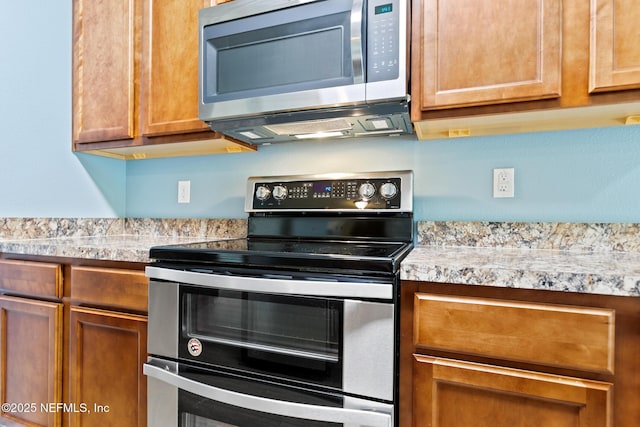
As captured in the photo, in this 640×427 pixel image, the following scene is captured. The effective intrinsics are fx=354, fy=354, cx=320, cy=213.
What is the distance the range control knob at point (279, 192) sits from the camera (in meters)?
1.58

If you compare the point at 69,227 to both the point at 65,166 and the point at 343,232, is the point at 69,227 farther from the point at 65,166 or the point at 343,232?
the point at 343,232

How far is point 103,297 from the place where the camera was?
4.31 ft

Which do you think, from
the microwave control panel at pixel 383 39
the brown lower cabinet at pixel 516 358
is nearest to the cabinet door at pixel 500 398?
the brown lower cabinet at pixel 516 358

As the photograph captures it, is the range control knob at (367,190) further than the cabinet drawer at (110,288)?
Yes

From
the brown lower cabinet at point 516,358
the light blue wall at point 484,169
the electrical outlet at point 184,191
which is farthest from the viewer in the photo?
the electrical outlet at point 184,191

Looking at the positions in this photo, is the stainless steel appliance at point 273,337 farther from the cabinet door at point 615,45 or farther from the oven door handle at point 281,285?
the cabinet door at point 615,45

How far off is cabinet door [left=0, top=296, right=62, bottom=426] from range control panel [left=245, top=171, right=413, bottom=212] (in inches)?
36.1

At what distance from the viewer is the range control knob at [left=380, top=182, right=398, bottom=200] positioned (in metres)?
1.41

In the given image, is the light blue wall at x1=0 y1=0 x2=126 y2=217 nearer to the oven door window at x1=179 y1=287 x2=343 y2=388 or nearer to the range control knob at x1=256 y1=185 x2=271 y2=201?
the range control knob at x1=256 y1=185 x2=271 y2=201

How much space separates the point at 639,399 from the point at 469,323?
1.20 ft

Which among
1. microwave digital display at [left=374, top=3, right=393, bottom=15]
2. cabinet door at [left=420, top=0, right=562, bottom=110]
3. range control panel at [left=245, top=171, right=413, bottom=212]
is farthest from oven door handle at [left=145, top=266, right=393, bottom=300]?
microwave digital display at [left=374, top=3, right=393, bottom=15]

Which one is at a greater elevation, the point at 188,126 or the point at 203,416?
the point at 188,126

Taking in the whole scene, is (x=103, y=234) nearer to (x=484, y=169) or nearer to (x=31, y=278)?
(x=31, y=278)

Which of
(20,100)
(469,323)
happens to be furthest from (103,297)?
(469,323)
